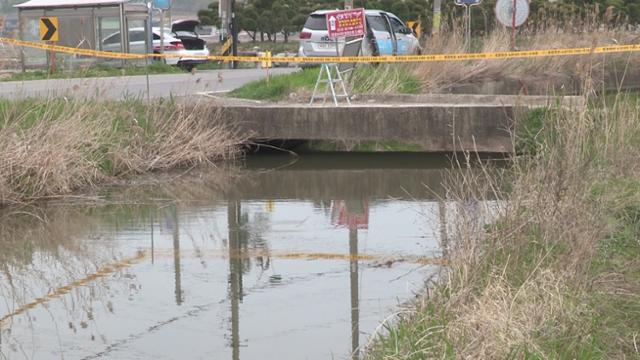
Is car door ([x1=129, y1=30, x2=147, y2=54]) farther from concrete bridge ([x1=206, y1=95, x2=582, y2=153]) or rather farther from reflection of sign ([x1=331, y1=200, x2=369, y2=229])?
reflection of sign ([x1=331, y1=200, x2=369, y2=229])

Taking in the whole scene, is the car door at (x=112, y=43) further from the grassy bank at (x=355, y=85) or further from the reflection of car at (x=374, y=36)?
the grassy bank at (x=355, y=85)

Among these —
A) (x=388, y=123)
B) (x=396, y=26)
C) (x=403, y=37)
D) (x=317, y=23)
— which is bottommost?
(x=388, y=123)

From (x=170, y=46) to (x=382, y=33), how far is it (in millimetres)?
9860

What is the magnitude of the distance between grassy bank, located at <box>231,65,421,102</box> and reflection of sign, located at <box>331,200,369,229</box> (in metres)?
4.89

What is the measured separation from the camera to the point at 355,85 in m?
17.4

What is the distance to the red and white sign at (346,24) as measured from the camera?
16.0 m

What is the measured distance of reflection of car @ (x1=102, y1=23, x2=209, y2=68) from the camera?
88.7ft

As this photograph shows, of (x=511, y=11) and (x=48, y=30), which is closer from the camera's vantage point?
(x=48, y=30)

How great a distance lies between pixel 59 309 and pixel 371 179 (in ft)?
21.0

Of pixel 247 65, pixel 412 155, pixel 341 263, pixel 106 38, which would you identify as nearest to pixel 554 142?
pixel 341 263

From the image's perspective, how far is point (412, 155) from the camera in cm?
1572

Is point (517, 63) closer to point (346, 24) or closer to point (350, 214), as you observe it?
point (346, 24)

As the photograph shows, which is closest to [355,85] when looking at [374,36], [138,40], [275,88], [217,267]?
[275,88]

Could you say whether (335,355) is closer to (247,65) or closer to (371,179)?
(371,179)
